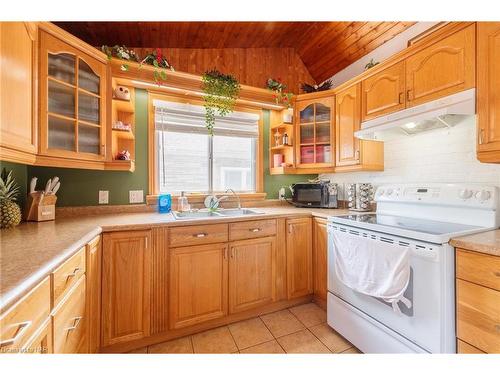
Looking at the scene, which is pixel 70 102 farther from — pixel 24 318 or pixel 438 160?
pixel 438 160

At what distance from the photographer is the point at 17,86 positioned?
3.84 feet

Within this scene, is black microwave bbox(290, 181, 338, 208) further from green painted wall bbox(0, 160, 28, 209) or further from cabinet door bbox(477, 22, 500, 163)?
green painted wall bbox(0, 160, 28, 209)

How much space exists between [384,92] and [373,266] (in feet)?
4.66

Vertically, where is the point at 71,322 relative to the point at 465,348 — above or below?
above

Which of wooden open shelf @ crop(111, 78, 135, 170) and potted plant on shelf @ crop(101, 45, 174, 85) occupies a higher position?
potted plant on shelf @ crop(101, 45, 174, 85)

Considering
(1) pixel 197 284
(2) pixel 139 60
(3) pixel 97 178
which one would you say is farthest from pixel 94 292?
(2) pixel 139 60

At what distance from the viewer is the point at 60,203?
6.06ft

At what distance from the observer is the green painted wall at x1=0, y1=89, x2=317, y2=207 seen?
178cm

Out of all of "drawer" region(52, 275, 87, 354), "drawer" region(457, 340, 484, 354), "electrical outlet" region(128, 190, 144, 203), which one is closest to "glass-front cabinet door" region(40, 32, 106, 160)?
"electrical outlet" region(128, 190, 144, 203)

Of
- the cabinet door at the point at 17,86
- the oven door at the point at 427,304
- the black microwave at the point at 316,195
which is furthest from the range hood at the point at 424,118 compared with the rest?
the cabinet door at the point at 17,86

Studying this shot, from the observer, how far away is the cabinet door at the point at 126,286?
1.46 meters

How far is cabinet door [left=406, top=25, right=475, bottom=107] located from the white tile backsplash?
353 millimetres
